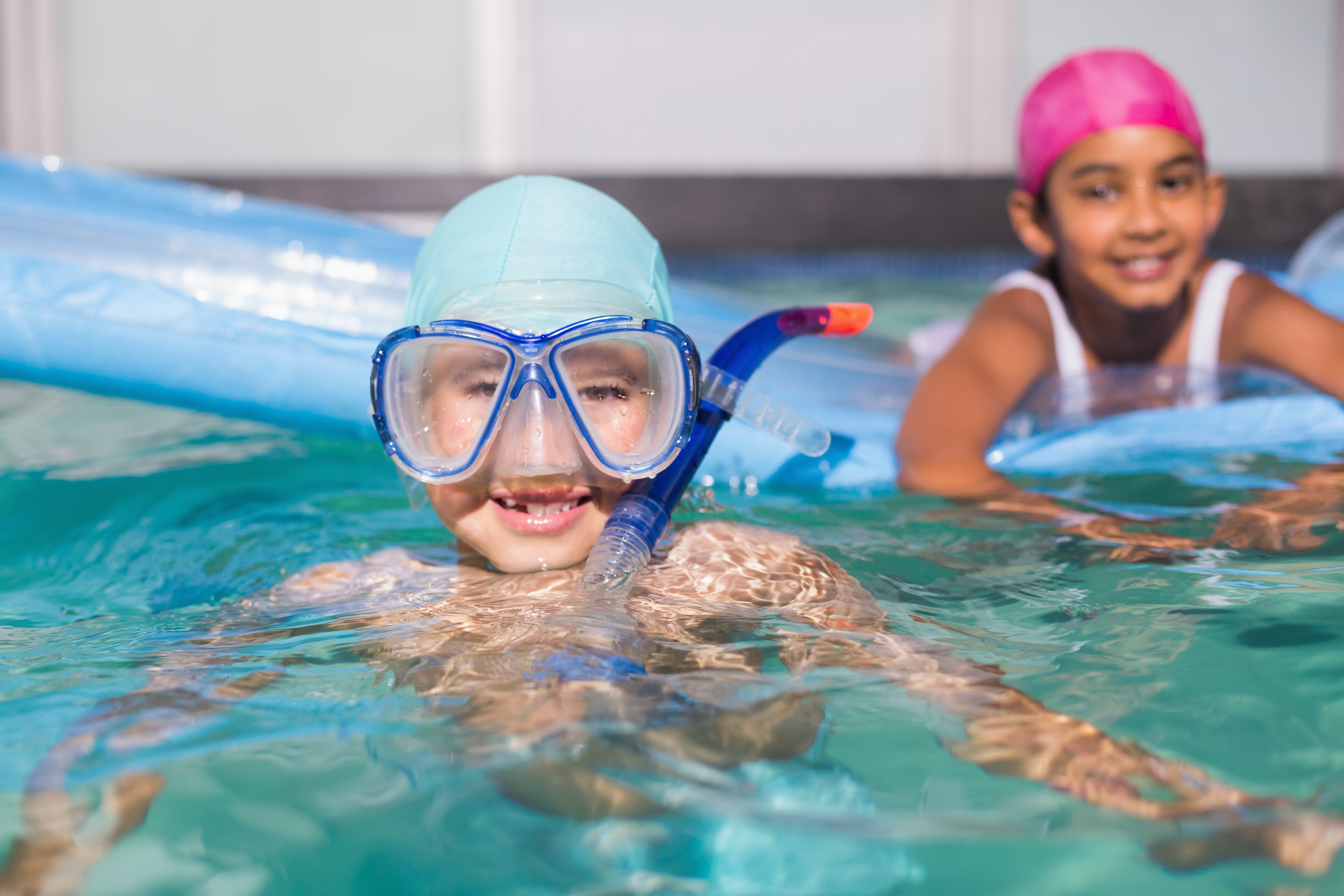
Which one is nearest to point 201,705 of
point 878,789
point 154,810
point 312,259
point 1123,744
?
point 154,810

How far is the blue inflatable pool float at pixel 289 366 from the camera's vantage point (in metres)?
2.36

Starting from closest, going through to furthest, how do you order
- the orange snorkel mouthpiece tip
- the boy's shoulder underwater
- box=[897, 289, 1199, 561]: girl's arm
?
the boy's shoulder underwater → the orange snorkel mouthpiece tip → box=[897, 289, 1199, 561]: girl's arm

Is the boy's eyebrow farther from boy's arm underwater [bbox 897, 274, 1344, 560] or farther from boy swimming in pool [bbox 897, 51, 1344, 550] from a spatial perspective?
boy's arm underwater [bbox 897, 274, 1344, 560]

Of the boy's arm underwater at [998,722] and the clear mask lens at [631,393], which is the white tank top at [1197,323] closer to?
the boy's arm underwater at [998,722]

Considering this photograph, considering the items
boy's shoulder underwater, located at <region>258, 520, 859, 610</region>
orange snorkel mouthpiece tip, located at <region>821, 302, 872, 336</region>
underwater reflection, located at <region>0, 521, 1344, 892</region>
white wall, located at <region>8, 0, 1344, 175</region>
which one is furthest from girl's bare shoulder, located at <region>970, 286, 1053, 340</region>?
white wall, located at <region>8, 0, 1344, 175</region>

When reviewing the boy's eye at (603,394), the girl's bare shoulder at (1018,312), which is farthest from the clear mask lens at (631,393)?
the girl's bare shoulder at (1018,312)

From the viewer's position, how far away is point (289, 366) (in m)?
2.43

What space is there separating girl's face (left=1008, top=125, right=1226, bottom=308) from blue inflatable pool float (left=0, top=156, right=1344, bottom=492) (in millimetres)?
305

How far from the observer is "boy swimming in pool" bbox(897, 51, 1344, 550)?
238cm

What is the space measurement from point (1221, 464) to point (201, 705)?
6.27 feet

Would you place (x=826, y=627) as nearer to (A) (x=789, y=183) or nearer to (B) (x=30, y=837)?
(B) (x=30, y=837)

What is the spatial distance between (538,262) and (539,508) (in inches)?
Answer: 12.8

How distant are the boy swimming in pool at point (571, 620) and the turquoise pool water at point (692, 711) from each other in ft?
0.05

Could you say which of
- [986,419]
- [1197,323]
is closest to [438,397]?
[986,419]
